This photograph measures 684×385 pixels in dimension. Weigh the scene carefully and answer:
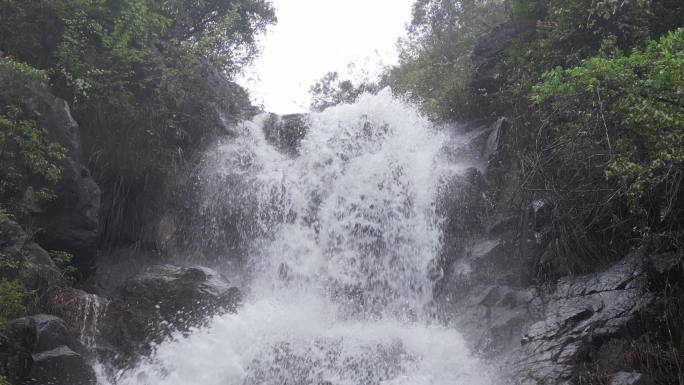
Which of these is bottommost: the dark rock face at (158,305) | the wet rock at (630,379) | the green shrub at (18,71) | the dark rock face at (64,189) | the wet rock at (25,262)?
the wet rock at (630,379)

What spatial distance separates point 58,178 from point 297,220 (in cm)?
514

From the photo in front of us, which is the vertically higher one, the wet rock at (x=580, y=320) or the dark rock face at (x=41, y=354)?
the dark rock face at (x=41, y=354)

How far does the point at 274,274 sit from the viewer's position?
11.9 meters

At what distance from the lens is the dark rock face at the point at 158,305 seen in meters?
9.01

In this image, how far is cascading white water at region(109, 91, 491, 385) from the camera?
28.4ft

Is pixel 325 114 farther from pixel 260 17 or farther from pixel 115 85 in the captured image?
pixel 260 17

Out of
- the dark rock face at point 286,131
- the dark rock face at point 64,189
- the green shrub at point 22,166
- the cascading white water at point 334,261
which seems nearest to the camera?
the cascading white water at point 334,261

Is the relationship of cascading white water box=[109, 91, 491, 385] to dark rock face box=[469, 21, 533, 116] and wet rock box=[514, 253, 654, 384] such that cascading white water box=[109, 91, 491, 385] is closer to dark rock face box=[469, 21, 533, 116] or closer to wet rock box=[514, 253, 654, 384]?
wet rock box=[514, 253, 654, 384]

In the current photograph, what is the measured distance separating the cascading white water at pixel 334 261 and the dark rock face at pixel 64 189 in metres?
2.48

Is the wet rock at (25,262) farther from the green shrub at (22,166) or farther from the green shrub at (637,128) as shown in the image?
the green shrub at (637,128)

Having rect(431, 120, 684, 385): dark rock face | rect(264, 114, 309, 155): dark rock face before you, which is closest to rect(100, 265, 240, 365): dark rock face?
rect(431, 120, 684, 385): dark rock face

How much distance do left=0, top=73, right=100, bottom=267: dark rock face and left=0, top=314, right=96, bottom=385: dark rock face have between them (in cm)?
223

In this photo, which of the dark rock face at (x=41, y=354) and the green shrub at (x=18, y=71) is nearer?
the dark rock face at (x=41, y=354)

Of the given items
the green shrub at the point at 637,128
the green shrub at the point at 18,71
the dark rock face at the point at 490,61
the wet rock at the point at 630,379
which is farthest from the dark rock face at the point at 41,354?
the dark rock face at the point at 490,61
